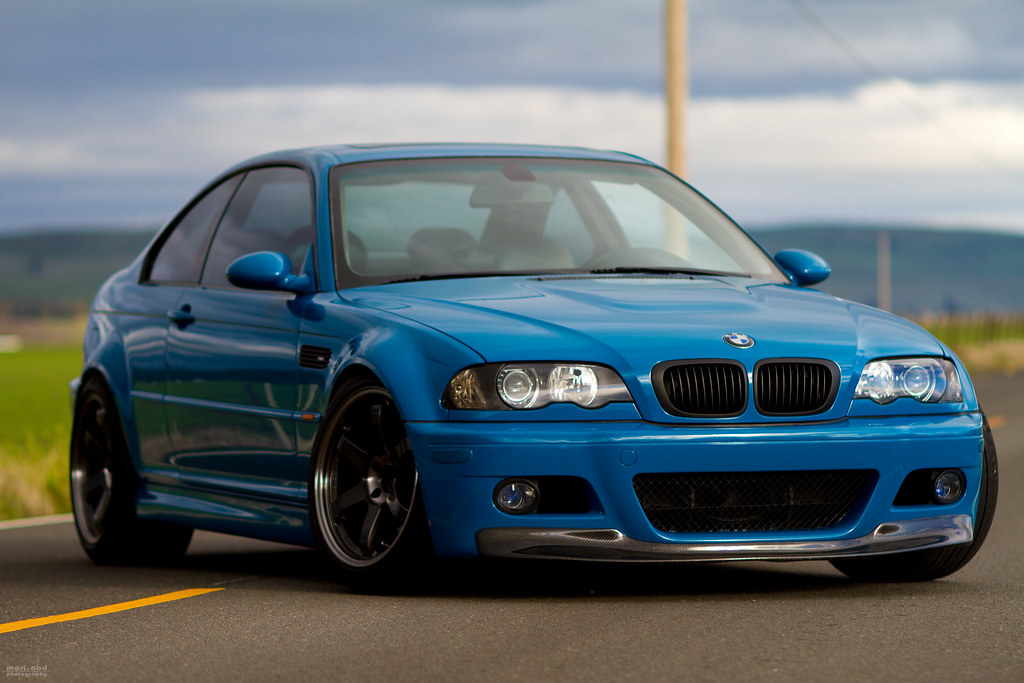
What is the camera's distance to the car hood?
18.3 ft

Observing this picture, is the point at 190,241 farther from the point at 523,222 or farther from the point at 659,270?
the point at 659,270

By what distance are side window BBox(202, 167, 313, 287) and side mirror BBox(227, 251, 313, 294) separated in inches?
11.1

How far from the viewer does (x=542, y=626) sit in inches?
205

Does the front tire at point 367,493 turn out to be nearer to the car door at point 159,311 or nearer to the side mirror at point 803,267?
the car door at point 159,311

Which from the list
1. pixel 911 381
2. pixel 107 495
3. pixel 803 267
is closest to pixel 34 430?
pixel 107 495

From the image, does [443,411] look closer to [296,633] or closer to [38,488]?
[296,633]

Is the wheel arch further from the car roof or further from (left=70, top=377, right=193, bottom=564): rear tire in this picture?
the car roof

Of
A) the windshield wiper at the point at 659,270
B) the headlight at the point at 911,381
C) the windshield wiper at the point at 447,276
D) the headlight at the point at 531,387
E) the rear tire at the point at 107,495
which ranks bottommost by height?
the rear tire at the point at 107,495

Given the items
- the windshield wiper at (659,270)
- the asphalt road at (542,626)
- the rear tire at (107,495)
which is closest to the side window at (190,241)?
the rear tire at (107,495)

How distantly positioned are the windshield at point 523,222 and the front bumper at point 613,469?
122 cm

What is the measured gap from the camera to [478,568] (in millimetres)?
6820

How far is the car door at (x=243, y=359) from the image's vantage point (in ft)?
21.5

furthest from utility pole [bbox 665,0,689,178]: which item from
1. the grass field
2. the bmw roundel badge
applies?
the bmw roundel badge

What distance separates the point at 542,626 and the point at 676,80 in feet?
46.9
